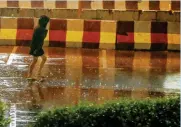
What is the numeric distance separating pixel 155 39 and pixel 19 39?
11.1ft

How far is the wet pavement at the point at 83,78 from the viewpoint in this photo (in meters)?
9.15

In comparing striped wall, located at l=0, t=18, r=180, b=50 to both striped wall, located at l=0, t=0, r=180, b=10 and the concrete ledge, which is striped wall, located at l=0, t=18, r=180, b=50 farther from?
striped wall, located at l=0, t=0, r=180, b=10

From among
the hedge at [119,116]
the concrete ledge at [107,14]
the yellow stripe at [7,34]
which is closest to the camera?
the hedge at [119,116]

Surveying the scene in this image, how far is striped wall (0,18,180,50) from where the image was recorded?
15.2 meters

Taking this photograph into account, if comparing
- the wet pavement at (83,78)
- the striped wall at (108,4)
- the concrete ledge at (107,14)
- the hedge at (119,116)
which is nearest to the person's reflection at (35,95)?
the wet pavement at (83,78)

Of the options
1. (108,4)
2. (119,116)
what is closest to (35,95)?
(119,116)

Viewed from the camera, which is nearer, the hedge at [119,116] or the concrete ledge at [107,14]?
the hedge at [119,116]

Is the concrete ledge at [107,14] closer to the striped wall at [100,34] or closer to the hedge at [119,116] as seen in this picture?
the striped wall at [100,34]

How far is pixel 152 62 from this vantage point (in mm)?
13297

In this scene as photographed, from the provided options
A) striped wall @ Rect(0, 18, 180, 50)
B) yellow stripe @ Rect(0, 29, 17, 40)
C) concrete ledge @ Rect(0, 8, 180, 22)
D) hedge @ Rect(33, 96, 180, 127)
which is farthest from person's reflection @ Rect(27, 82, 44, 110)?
concrete ledge @ Rect(0, 8, 180, 22)

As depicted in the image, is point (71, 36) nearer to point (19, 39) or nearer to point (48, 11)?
point (19, 39)

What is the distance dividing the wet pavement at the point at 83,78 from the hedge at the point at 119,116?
1.39 meters

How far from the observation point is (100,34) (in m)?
15.5

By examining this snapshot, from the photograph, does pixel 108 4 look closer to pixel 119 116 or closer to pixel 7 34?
pixel 7 34
